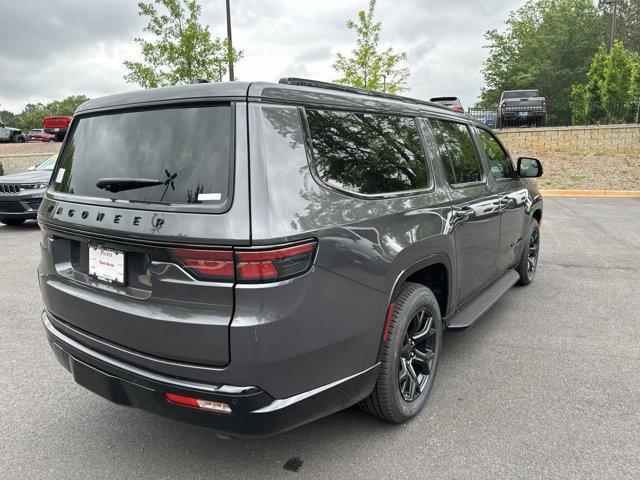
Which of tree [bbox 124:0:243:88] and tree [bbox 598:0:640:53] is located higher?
tree [bbox 598:0:640:53]

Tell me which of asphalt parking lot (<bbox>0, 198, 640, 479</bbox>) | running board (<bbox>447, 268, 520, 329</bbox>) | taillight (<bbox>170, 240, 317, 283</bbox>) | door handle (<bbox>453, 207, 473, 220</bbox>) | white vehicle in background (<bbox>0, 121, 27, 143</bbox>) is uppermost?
white vehicle in background (<bbox>0, 121, 27, 143</bbox>)

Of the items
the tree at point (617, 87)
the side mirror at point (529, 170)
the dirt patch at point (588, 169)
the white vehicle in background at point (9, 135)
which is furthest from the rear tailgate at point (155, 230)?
the white vehicle in background at point (9, 135)

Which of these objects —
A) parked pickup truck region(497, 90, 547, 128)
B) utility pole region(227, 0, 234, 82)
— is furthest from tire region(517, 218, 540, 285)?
parked pickup truck region(497, 90, 547, 128)

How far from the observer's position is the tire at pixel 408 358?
248 centimetres

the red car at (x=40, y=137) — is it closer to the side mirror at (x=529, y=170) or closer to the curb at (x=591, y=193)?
the curb at (x=591, y=193)

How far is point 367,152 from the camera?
2.46 meters

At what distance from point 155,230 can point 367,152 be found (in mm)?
1135

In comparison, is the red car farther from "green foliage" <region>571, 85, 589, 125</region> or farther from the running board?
the running board

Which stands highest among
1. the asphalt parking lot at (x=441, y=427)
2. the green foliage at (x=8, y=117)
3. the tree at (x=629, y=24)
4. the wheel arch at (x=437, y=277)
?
the tree at (x=629, y=24)

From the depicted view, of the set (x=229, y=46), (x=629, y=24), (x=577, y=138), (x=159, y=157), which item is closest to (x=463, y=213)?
(x=159, y=157)

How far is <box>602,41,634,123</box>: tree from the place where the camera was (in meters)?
19.6

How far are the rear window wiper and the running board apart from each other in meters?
2.15

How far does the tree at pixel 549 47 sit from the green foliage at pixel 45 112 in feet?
233

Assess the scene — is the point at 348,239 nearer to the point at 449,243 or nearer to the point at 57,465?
the point at 449,243
